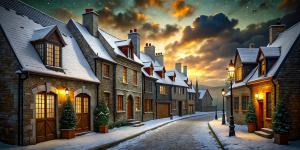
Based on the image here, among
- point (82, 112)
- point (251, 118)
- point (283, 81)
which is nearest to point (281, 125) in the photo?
point (283, 81)

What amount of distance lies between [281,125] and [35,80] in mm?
13713

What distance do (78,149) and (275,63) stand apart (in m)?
13.5

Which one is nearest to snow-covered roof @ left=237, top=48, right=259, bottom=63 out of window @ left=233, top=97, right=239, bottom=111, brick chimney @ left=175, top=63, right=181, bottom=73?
window @ left=233, top=97, right=239, bottom=111

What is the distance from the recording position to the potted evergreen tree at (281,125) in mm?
11953

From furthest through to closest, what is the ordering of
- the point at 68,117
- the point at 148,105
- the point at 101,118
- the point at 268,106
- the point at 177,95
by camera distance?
the point at 177,95 < the point at 148,105 < the point at 101,118 < the point at 268,106 < the point at 68,117

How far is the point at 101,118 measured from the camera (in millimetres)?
17516

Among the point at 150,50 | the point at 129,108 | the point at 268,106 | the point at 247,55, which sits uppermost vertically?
the point at 150,50

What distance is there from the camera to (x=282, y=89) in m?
13.6

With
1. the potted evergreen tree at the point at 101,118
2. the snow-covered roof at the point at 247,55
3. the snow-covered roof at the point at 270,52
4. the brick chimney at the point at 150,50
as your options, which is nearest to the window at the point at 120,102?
the potted evergreen tree at the point at 101,118

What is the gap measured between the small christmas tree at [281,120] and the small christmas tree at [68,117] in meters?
12.0

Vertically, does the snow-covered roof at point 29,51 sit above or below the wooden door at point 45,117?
above

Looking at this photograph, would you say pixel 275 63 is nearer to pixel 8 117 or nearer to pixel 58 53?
pixel 58 53

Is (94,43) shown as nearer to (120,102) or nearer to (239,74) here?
(120,102)

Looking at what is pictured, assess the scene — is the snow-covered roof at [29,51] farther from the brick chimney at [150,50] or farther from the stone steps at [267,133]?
the brick chimney at [150,50]
